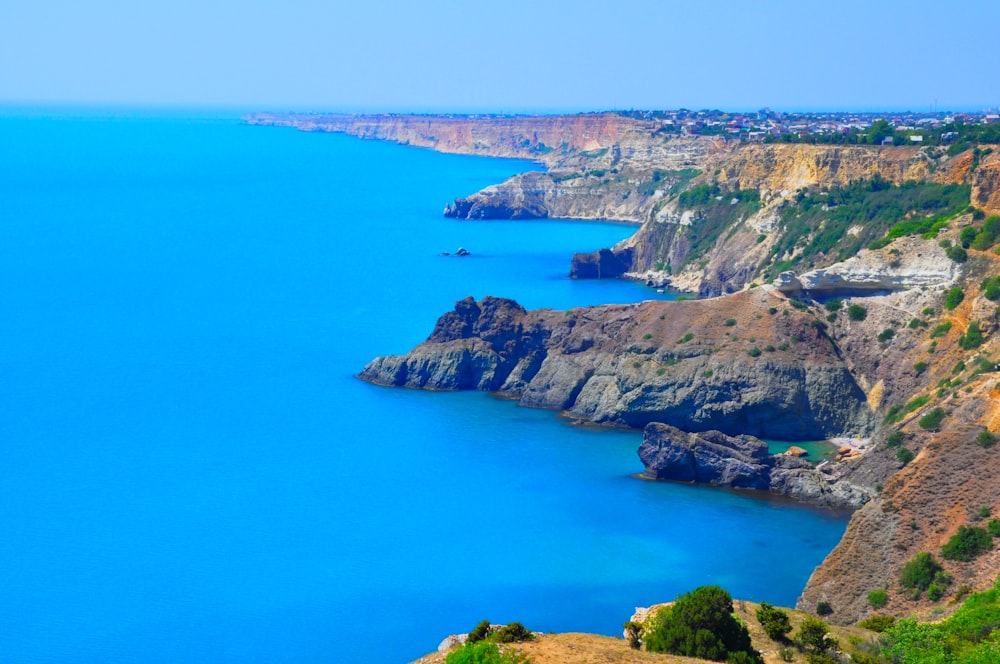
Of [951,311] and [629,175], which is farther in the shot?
[629,175]

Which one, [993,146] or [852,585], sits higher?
Result: [993,146]

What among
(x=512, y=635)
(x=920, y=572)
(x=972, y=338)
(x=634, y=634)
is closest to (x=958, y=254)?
(x=972, y=338)

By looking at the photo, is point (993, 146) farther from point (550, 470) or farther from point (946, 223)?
point (550, 470)

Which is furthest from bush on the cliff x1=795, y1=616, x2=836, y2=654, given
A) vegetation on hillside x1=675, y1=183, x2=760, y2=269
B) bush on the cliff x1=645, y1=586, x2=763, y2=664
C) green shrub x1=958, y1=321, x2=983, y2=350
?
vegetation on hillside x1=675, y1=183, x2=760, y2=269

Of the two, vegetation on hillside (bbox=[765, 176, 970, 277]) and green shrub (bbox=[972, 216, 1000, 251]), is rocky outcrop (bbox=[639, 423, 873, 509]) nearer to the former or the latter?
green shrub (bbox=[972, 216, 1000, 251])

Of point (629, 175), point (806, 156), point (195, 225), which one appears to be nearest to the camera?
point (806, 156)

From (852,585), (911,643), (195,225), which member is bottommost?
(195,225)

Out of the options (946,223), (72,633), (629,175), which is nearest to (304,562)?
(72,633)

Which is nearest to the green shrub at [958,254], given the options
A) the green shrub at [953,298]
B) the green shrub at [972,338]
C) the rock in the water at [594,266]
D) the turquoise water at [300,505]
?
the green shrub at [953,298]
